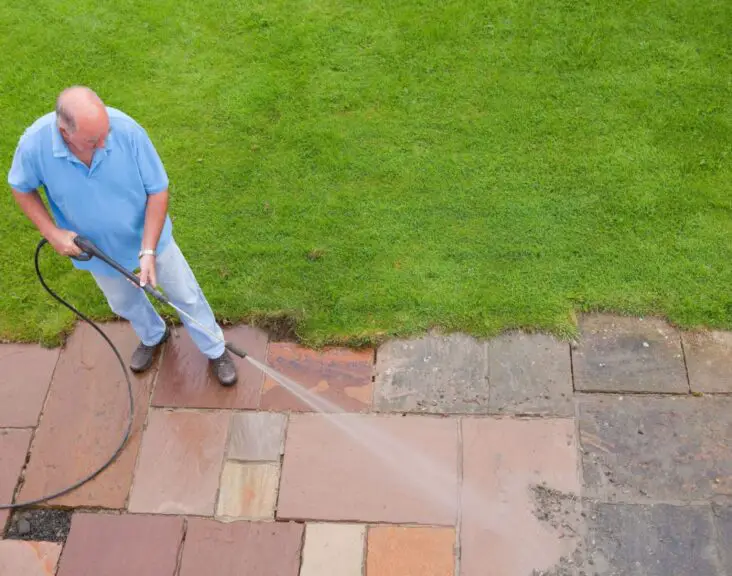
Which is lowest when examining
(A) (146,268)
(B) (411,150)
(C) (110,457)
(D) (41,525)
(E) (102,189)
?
(D) (41,525)

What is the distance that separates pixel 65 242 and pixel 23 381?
1.61 meters

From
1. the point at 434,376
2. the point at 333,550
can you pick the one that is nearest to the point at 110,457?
the point at 333,550

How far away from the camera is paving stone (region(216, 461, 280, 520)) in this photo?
3818 millimetres

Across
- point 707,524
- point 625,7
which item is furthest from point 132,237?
point 625,7

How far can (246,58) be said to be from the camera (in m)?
5.78

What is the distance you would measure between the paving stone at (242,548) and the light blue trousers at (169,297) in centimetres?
102

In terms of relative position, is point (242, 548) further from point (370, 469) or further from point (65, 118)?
point (65, 118)

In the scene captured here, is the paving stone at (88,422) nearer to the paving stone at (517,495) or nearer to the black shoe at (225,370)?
the black shoe at (225,370)

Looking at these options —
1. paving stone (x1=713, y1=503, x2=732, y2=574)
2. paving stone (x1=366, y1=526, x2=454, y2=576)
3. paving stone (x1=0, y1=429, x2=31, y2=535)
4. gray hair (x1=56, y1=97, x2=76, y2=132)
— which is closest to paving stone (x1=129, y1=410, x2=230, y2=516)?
paving stone (x1=0, y1=429, x2=31, y2=535)

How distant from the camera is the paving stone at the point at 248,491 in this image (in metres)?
3.82

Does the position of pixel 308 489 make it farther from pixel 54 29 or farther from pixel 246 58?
pixel 54 29

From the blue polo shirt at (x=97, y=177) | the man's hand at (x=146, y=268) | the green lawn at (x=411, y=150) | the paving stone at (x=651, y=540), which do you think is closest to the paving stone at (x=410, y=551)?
the paving stone at (x=651, y=540)

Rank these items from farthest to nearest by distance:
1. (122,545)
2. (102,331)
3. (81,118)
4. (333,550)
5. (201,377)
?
(102,331) → (201,377) → (122,545) → (333,550) → (81,118)

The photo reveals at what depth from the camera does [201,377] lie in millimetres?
4277
